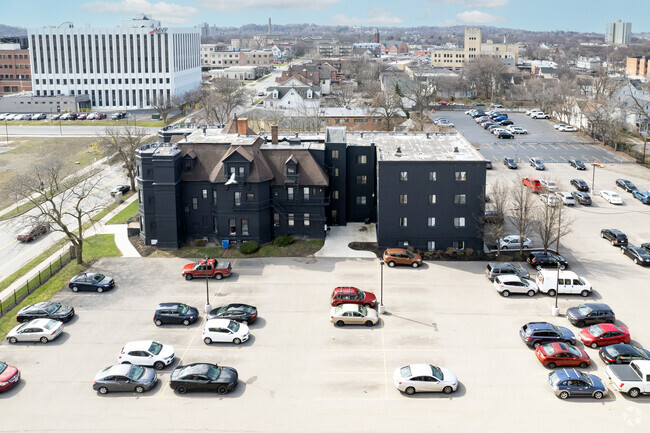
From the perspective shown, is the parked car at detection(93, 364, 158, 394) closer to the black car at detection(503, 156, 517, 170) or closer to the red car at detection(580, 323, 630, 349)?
the red car at detection(580, 323, 630, 349)

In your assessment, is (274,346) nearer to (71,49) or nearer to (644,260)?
(644,260)

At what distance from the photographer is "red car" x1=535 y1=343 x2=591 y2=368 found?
3984cm

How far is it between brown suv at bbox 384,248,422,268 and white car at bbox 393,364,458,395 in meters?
19.9

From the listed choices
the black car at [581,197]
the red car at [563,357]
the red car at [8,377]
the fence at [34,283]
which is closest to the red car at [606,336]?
the red car at [563,357]

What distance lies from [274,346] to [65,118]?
124m

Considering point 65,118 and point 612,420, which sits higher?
point 65,118

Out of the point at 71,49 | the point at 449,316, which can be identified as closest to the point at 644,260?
the point at 449,316

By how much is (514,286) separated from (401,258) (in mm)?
10419

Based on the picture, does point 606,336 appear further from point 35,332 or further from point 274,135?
point 35,332

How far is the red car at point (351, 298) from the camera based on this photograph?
48719 millimetres

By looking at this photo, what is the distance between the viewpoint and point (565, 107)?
131500 millimetres

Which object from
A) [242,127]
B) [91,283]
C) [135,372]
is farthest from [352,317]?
[242,127]

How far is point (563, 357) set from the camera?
39875mm

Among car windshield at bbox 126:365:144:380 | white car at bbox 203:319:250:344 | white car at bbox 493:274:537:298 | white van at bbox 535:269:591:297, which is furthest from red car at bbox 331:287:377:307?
car windshield at bbox 126:365:144:380
